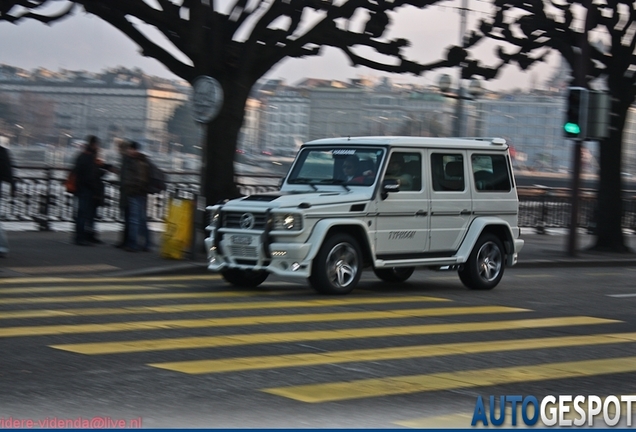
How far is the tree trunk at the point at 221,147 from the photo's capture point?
18.8 meters

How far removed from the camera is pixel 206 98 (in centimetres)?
1745

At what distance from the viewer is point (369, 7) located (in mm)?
19328

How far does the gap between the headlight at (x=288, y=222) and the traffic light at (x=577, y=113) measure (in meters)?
11.1

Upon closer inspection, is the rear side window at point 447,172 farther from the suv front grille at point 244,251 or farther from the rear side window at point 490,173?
the suv front grille at point 244,251

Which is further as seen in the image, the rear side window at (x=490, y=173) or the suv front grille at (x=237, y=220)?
the rear side window at (x=490, y=173)

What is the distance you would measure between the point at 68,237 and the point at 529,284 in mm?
8874

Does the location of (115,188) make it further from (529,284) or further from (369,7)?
(529,284)

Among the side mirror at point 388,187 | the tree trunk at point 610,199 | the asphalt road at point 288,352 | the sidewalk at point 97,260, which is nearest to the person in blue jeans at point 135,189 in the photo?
the sidewalk at point 97,260

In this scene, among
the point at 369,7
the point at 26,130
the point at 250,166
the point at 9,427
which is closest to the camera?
the point at 9,427

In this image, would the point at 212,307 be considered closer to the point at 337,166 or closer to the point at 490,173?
the point at 337,166

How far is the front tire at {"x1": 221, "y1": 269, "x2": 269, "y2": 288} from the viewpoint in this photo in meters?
14.3

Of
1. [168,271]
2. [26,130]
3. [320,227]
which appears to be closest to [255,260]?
[320,227]

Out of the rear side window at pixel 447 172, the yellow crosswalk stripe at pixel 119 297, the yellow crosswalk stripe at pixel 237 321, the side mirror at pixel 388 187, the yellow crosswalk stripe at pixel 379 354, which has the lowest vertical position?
the yellow crosswalk stripe at pixel 119 297

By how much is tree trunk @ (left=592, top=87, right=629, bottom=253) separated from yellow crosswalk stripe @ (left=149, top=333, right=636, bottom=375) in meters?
14.7
